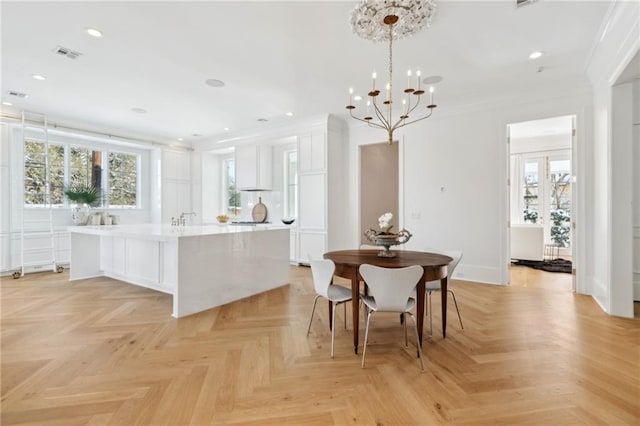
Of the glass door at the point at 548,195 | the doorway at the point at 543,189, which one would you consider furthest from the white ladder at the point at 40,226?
the glass door at the point at 548,195

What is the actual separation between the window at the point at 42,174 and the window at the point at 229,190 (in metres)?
3.37

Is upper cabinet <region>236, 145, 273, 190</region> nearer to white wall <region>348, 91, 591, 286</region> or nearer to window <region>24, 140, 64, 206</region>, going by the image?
white wall <region>348, 91, 591, 286</region>

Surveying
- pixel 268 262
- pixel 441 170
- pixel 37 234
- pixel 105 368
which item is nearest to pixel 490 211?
pixel 441 170

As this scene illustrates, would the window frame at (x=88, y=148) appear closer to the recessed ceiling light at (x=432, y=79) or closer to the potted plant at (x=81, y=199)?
the potted plant at (x=81, y=199)

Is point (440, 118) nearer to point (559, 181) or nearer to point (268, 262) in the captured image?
point (268, 262)

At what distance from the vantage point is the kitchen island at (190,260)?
11.0 feet

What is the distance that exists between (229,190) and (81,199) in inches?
125

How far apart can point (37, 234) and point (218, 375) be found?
5591 mm

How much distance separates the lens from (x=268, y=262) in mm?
4363

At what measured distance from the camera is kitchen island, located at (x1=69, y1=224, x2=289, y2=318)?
3.37 meters

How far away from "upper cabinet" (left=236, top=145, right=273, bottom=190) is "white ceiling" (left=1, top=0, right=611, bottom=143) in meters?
1.62

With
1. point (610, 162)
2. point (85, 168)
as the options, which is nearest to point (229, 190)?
point (85, 168)

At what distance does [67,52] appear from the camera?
3.30 meters

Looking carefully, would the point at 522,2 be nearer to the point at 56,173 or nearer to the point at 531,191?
the point at 531,191
